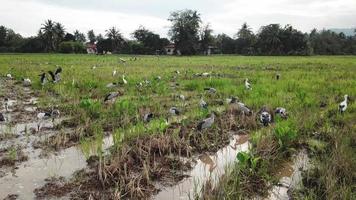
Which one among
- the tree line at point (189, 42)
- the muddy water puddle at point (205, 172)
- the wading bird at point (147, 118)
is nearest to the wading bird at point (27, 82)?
the wading bird at point (147, 118)

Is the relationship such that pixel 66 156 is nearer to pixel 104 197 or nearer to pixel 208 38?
pixel 104 197

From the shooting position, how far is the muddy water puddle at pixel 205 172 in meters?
4.59

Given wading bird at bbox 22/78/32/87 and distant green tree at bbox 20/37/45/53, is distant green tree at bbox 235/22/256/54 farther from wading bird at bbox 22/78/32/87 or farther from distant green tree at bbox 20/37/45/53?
wading bird at bbox 22/78/32/87

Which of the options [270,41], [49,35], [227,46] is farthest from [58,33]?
[270,41]

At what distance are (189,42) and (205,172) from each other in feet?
243

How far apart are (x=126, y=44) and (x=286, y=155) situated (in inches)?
3076

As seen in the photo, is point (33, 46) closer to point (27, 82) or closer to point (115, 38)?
point (115, 38)

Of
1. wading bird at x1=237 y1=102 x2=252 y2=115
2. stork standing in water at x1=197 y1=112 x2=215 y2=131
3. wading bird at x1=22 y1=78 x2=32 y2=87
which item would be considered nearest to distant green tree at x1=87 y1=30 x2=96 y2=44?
wading bird at x1=22 y1=78 x2=32 y2=87

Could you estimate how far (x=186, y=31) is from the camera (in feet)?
263

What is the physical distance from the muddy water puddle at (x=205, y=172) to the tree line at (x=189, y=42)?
68440mm

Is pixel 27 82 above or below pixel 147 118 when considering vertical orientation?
above

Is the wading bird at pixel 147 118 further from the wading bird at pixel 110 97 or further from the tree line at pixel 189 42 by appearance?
the tree line at pixel 189 42

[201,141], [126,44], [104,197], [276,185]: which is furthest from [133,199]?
[126,44]

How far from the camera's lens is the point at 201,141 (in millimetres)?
6547
